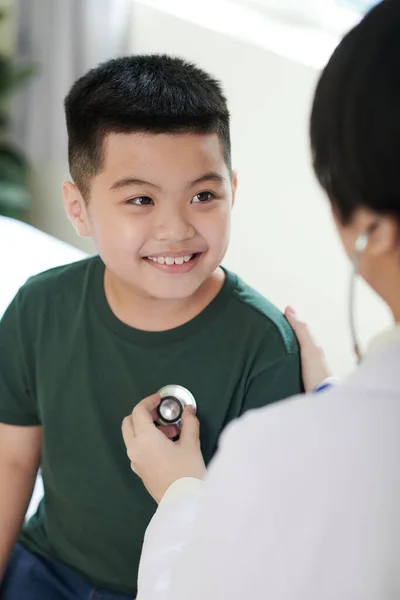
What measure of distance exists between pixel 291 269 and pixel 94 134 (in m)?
1.14

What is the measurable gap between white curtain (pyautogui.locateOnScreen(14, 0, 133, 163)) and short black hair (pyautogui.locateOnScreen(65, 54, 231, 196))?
1.43m

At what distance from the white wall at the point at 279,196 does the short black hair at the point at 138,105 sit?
892 millimetres

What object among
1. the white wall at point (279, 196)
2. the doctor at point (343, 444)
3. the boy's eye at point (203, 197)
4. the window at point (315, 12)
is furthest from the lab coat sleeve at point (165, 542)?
the window at point (315, 12)

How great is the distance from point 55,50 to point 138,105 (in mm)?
1664

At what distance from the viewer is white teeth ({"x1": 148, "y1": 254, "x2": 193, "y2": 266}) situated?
115 cm

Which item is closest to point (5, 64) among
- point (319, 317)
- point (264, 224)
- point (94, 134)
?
point (264, 224)

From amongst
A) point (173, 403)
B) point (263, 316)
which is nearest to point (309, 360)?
point (263, 316)

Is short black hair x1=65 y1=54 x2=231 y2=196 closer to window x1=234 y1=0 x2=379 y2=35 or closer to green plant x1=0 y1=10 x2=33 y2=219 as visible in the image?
window x1=234 y1=0 x2=379 y2=35

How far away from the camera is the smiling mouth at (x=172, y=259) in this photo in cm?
115

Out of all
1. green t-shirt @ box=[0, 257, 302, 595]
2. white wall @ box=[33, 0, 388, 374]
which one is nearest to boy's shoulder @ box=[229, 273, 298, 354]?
green t-shirt @ box=[0, 257, 302, 595]

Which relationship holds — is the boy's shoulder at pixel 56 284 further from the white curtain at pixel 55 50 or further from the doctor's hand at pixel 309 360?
the white curtain at pixel 55 50

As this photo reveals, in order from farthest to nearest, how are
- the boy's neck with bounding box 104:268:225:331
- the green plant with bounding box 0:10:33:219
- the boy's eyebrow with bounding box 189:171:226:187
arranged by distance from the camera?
the green plant with bounding box 0:10:33:219, the boy's neck with bounding box 104:268:225:331, the boy's eyebrow with bounding box 189:171:226:187

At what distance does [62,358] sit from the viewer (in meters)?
1.25

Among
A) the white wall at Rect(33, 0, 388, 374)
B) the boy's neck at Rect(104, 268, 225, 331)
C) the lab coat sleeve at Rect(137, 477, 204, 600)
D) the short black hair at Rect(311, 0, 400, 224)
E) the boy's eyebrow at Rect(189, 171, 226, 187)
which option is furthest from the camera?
the white wall at Rect(33, 0, 388, 374)
